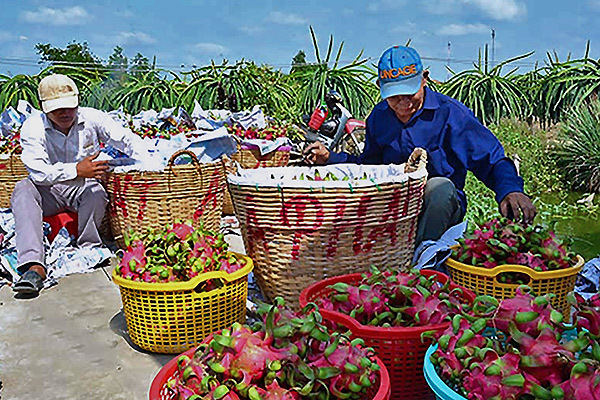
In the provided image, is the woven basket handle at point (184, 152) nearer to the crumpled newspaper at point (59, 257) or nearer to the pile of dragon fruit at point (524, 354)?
the crumpled newspaper at point (59, 257)

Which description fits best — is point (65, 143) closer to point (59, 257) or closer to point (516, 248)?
point (59, 257)

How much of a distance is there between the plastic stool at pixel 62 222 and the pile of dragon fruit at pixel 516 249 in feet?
7.98

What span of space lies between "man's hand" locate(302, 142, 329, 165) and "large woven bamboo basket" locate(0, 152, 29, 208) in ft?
7.64

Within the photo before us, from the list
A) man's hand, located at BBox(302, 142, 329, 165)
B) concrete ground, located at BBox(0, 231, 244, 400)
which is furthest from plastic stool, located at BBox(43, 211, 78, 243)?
man's hand, located at BBox(302, 142, 329, 165)

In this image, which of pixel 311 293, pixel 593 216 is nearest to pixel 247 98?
Result: pixel 593 216

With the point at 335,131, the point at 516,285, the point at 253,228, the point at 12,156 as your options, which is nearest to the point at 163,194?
the point at 253,228

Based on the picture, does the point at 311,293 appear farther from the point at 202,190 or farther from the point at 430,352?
the point at 202,190

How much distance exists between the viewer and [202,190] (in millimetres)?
3246

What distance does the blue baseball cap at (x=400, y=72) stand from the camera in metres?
2.36

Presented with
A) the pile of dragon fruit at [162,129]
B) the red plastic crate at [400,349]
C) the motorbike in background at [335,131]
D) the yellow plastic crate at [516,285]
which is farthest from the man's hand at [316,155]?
the motorbike in background at [335,131]

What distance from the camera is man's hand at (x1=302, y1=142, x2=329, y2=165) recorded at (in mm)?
2801

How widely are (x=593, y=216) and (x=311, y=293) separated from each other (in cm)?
444

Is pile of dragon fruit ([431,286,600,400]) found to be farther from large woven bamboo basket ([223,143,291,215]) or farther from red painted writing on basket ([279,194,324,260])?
large woven bamboo basket ([223,143,291,215])

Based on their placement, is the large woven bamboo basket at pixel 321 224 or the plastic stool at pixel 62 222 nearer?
the large woven bamboo basket at pixel 321 224
